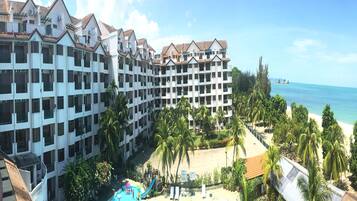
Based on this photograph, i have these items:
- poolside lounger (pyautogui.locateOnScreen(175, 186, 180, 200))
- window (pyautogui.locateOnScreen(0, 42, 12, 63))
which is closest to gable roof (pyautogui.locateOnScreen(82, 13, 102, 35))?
window (pyautogui.locateOnScreen(0, 42, 12, 63))

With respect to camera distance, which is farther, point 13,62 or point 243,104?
point 243,104

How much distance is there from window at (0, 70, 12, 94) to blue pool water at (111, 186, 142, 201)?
1533cm

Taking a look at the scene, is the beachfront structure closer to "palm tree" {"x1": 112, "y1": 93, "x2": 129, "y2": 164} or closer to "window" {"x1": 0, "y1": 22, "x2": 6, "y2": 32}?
"palm tree" {"x1": 112, "y1": 93, "x2": 129, "y2": 164}

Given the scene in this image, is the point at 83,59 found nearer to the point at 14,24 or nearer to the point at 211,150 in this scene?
the point at 14,24

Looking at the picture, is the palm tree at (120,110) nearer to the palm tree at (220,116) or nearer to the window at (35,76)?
the window at (35,76)

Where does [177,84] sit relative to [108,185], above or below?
above

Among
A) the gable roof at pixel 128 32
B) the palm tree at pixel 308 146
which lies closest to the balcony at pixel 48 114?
the palm tree at pixel 308 146

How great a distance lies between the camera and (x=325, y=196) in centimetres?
2203

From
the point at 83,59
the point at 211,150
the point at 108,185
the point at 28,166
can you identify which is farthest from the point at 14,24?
the point at 211,150

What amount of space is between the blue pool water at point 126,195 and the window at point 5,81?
15.3 metres

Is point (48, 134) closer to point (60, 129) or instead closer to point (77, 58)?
point (60, 129)

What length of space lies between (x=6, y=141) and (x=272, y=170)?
25.7 metres

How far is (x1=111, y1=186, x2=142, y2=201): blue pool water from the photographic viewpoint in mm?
34500

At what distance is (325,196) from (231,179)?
15.6m
